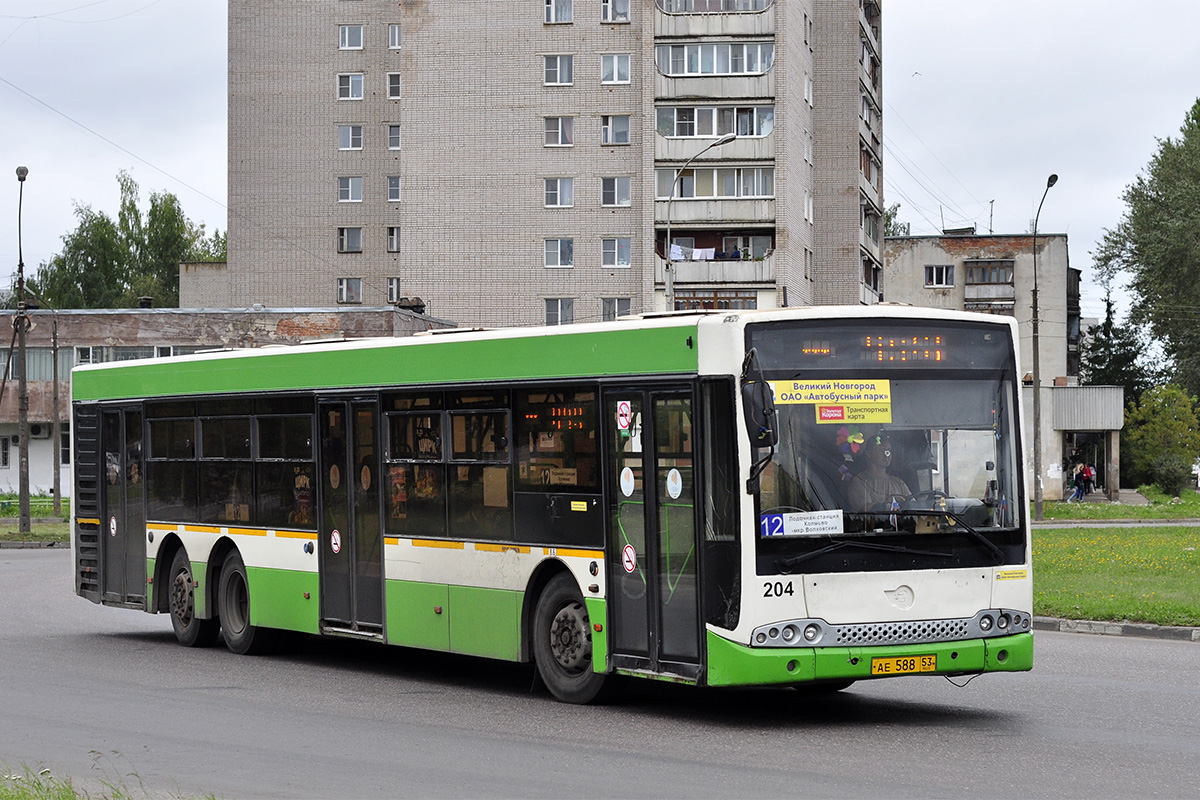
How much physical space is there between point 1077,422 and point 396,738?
2657 inches

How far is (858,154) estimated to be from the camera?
74750 millimetres

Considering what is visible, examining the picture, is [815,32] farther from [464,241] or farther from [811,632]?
[811,632]

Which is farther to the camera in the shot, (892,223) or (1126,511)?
(892,223)

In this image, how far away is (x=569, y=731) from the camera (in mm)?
11219

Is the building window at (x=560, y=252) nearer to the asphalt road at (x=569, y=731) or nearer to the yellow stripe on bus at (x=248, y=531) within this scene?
the yellow stripe on bus at (x=248, y=531)

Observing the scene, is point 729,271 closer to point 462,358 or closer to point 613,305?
point 613,305

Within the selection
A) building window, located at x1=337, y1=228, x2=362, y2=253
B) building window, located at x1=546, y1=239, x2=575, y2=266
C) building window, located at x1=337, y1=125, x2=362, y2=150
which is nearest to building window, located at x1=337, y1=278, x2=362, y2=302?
building window, located at x1=337, y1=228, x2=362, y2=253

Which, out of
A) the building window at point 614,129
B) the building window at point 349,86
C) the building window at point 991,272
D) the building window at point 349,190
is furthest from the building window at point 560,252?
the building window at point 991,272

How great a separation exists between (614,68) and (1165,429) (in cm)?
3188

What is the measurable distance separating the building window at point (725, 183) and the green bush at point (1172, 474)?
2224 centimetres

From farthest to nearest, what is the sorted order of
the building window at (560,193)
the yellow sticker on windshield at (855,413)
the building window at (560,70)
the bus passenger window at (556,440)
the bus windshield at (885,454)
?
the building window at (560,70), the building window at (560,193), the bus passenger window at (556,440), the yellow sticker on windshield at (855,413), the bus windshield at (885,454)

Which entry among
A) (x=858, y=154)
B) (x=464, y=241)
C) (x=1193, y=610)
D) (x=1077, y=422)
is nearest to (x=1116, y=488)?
(x=1077, y=422)

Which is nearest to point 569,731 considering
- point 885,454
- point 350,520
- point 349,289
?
point 885,454

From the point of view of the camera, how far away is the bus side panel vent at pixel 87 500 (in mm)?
19375
